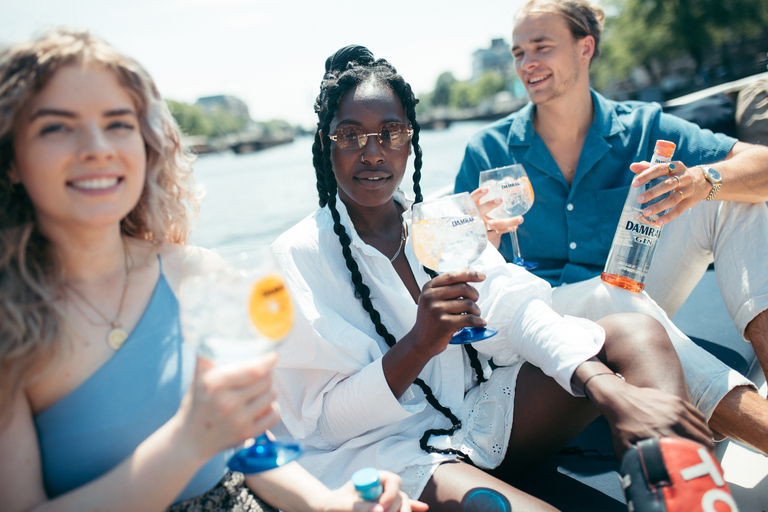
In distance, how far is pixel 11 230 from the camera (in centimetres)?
122

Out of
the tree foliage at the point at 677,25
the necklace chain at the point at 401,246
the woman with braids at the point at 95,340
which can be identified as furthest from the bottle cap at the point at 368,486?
the tree foliage at the point at 677,25

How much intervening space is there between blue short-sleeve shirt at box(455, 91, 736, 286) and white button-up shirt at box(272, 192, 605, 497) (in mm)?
1177

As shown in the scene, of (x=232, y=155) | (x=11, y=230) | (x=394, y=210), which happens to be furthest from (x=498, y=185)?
(x=232, y=155)

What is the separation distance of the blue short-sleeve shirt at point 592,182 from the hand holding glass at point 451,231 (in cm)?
150

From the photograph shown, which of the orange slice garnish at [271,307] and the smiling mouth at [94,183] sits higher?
the smiling mouth at [94,183]

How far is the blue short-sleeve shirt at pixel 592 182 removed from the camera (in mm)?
3066

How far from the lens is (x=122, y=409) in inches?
49.8

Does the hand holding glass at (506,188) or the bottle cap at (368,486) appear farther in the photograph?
the hand holding glass at (506,188)

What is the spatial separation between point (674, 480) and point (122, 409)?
1.35 metres

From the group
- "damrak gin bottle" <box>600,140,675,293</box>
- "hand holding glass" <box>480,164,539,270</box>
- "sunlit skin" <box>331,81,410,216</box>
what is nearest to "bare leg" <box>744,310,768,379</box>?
"damrak gin bottle" <box>600,140,675,293</box>

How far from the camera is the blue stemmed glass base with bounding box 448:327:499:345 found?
5.50 feet

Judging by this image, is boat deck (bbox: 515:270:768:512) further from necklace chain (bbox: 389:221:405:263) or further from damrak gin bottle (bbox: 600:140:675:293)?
necklace chain (bbox: 389:221:405:263)

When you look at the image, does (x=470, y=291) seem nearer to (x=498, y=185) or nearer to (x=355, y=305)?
(x=355, y=305)

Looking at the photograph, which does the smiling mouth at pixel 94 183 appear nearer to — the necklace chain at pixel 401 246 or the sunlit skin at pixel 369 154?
the sunlit skin at pixel 369 154
